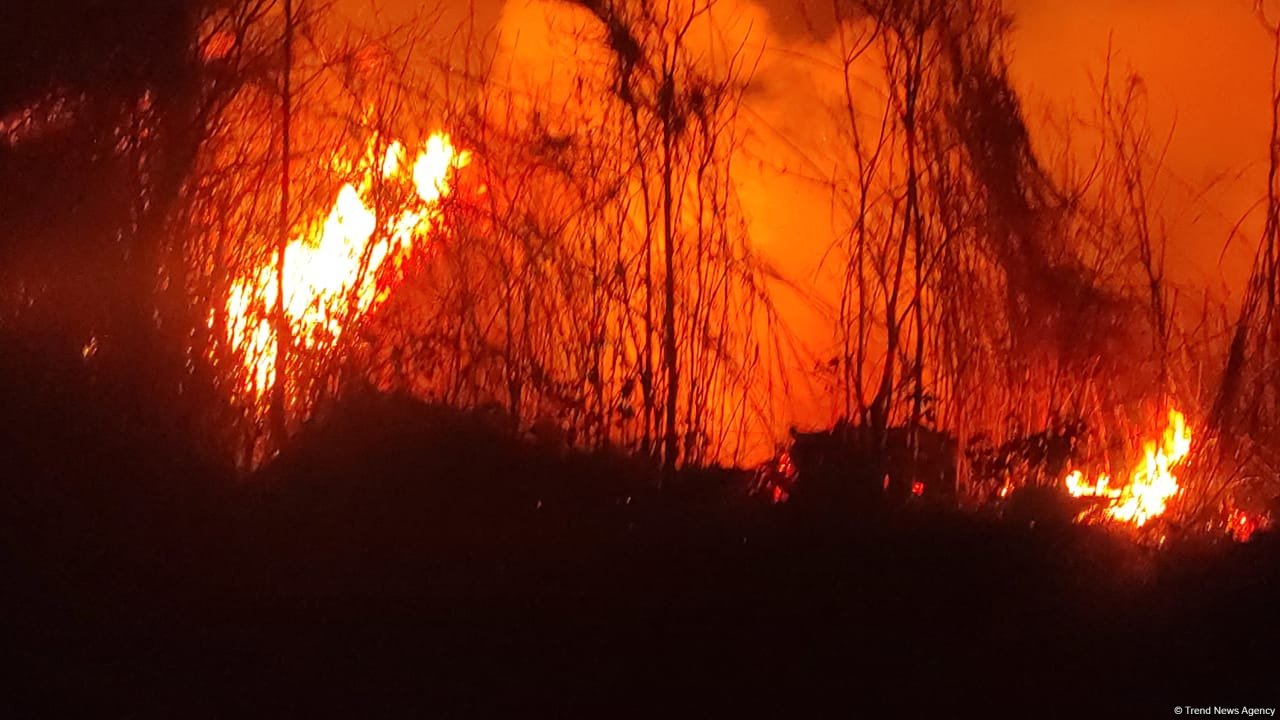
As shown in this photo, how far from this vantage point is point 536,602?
5.10 metres

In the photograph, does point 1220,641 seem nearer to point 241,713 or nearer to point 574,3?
point 241,713

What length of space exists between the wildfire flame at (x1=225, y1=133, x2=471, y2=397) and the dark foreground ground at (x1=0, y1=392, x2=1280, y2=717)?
2.42ft

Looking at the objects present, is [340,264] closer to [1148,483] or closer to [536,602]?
[536,602]

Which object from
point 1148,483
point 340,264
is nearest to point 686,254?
point 340,264

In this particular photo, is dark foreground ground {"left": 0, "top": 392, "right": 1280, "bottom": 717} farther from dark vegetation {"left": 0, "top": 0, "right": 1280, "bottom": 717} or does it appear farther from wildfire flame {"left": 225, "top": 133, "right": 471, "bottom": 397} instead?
wildfire flame {"left": 225, "top": 133, "right": 471, "bottom": 397}

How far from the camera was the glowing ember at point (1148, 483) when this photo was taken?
7.26 meters

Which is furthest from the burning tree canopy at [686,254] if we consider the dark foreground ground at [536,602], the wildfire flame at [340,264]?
the dark foreground ground at [536,602]

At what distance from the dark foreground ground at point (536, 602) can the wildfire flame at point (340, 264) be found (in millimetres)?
738

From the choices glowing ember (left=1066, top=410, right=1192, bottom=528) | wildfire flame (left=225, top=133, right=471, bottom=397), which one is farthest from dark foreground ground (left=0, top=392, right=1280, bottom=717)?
glowing ember (left=1066, top=410, right=1192, bottom=528)

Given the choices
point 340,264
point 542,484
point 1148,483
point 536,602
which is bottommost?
point 536,602

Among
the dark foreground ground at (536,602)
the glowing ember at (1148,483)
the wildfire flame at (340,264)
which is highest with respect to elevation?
the wildfire flame at (340,264)

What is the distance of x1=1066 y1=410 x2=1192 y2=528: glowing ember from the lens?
7258 mm

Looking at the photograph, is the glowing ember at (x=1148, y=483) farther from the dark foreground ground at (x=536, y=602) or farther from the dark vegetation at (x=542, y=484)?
the dark foreground ground at (x=536, y=602)

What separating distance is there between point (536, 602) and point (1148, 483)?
A: 14.2 ft
